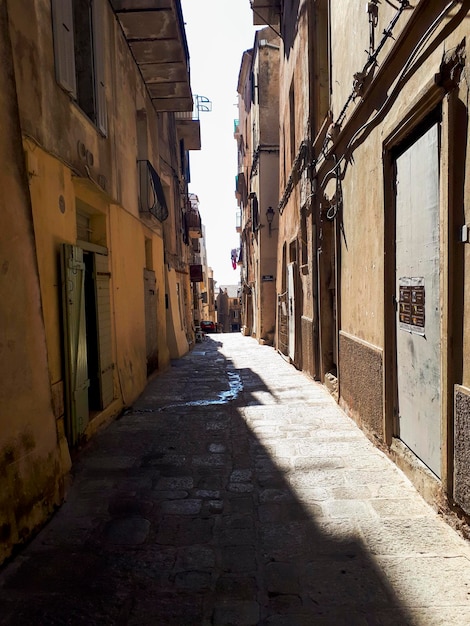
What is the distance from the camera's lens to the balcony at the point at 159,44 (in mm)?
6641

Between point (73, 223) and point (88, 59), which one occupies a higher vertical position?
point (88, 59)

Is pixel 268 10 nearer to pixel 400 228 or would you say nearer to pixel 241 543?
pixel 400 228

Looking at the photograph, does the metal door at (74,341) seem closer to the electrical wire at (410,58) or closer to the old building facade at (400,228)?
the old building facade at (400,228)

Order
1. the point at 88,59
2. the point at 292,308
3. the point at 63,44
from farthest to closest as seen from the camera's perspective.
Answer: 1. the point at 292,308
2. the point at 88,59
3. the point at 63,44

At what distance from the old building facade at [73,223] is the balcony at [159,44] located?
1.1 inches

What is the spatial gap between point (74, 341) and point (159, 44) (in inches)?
222

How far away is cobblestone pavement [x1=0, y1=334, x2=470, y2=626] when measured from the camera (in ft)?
7.28

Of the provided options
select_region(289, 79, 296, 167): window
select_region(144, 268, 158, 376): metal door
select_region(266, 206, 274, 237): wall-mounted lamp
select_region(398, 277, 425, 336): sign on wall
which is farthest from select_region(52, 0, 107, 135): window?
select_region(266, 206, 274, 237): wall-mounted lamp

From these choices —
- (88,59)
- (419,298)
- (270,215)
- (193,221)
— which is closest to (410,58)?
(419,298)

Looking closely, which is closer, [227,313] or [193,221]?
[193,221]

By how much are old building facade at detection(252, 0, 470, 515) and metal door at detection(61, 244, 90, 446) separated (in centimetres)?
287

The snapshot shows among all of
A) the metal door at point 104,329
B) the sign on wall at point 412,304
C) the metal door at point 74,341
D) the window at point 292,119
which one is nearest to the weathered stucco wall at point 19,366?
the metal door at point 74,341

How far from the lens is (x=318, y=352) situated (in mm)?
7738

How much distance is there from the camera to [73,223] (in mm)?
4625
